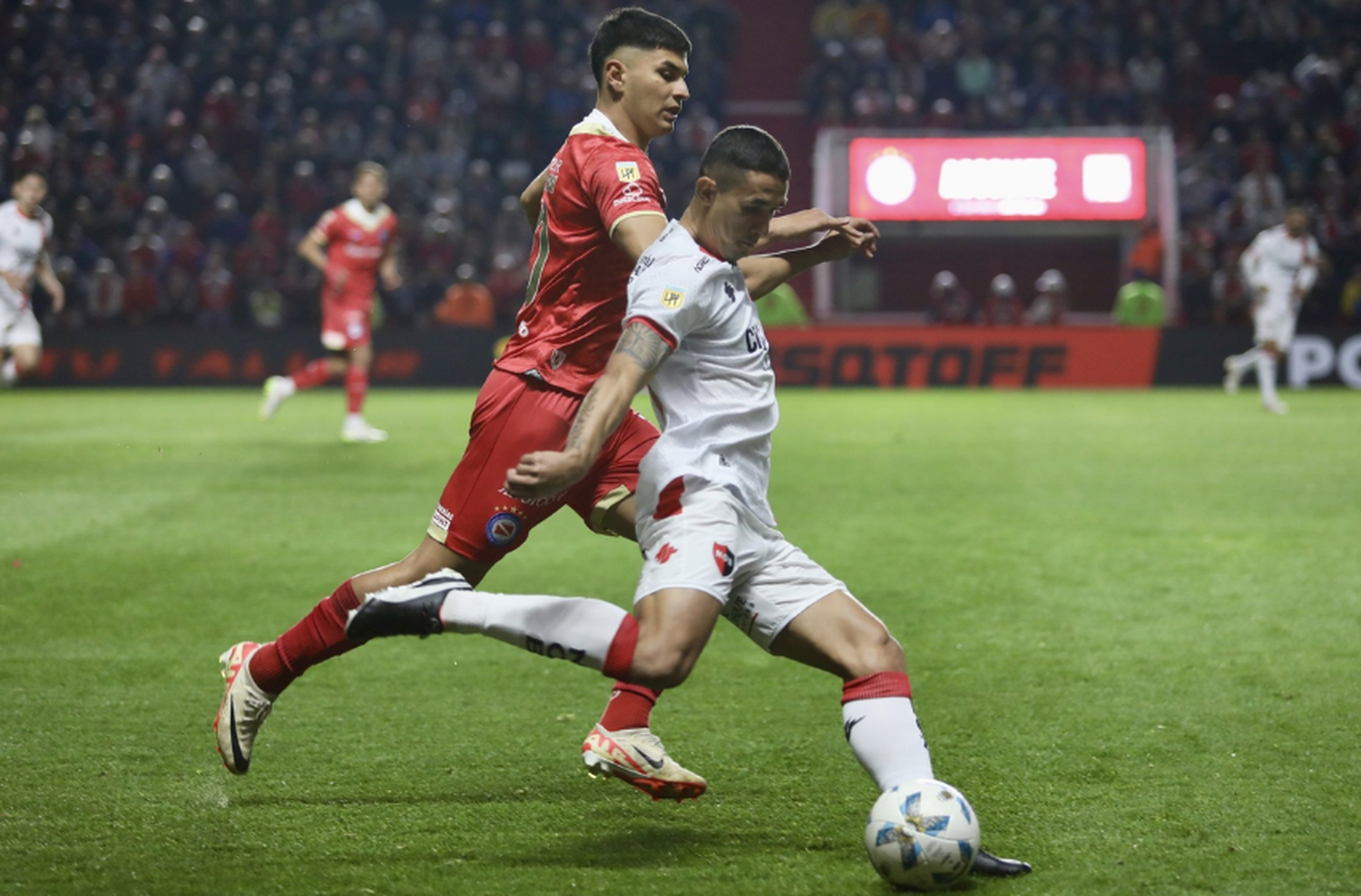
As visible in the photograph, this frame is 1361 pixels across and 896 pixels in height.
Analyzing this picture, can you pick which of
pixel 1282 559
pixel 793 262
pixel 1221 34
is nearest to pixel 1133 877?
pixel 793 262

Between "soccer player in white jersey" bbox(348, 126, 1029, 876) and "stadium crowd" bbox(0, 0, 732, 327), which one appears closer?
"soccer player in white jersey" bbox(348, 126, 1029, 876)

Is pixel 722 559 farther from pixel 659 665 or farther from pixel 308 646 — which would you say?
pixel 308 646

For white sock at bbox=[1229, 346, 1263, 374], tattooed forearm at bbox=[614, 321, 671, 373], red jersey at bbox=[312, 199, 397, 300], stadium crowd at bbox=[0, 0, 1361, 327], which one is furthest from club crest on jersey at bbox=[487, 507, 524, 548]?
stadium crowd at bbox=[0, 0, 1361, 327]

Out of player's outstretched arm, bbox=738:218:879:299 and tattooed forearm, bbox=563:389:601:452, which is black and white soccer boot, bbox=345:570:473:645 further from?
player's outstretched arm, bbox=738:218:879:299

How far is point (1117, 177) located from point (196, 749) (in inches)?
840

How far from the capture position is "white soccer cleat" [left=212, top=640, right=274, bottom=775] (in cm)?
417

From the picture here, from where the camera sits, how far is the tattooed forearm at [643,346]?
3.61 meters

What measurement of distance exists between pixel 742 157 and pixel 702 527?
0.91 meters

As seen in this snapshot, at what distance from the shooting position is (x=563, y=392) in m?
4.33

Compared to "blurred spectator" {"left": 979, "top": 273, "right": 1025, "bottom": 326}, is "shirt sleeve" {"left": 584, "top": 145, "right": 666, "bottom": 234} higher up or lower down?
higher up

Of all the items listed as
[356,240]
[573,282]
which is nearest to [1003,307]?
[356,240]

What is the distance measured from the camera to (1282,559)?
7.96 meters

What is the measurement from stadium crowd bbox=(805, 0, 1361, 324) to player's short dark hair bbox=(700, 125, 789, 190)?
2120 cm

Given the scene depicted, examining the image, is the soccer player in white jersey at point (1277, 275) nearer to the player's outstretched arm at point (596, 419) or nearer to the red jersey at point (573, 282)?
the red jersey at point (573, 282)
